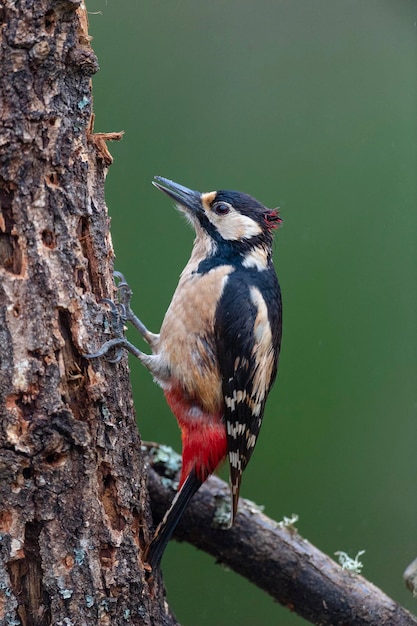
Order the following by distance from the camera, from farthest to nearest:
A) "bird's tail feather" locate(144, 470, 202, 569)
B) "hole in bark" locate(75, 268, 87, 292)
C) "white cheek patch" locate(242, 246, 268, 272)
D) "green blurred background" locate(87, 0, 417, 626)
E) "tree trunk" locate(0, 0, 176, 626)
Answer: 1. "green blurred background" locate(87, 0, 417, 626)
2. "white cheek patch" locate(242, 246, 268, 272)
3. "bird's tail feather" locate(144, 470, 202, 569)
4. "hole in bark" locate(75, 268, 87, 292)
5. "tree trunk" locate(0, 0, 176, 626)

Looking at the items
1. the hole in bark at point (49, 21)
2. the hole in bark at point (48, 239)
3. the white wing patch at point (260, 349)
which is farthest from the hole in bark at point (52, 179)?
the white wing patch at point (260, 349)

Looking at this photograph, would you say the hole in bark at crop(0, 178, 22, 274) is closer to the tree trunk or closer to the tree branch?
the tree trunk

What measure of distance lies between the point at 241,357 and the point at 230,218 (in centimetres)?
57

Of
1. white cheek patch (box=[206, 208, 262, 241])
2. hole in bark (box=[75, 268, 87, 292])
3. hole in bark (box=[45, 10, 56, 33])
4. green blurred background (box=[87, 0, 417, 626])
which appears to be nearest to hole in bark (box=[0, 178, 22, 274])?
hole in bark (box=[75, 268, 87, 292])

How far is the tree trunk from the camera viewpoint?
1.89 meters

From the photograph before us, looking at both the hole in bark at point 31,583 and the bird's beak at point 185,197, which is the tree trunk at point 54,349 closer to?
the hole in bark at point 31,583

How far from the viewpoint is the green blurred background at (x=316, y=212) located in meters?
4.36

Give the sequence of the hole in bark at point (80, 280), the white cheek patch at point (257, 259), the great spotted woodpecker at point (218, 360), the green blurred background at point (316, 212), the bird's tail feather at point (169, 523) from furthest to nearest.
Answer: the green blurred background at point (316, 212)
the white cheek patch at point (257, 259)
the great spotted woodpecker at point (218, 360)
the bird's tail feather at point (169, 523)
the hole in bark at point (80, 280)

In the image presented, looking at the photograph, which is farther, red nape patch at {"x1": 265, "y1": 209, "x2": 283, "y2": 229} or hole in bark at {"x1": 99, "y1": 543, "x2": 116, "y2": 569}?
red nape patch at {"x1": 265, "y1": 209, "x2": 283, "y2": 229}

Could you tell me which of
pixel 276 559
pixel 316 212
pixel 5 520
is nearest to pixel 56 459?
pixel 5 520

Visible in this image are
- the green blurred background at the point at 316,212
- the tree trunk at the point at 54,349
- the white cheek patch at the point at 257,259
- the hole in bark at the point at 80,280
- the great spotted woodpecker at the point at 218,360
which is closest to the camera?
the tree trunk at the point at 54,349

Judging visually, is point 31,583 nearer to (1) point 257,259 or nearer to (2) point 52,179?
(2) point 52,179

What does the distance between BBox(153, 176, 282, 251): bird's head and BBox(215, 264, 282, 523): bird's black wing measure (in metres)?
0.21

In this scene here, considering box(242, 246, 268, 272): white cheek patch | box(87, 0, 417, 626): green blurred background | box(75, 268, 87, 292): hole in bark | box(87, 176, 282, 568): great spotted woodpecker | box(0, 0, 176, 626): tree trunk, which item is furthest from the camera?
box(87, 0, 417, 626): green blurred background
